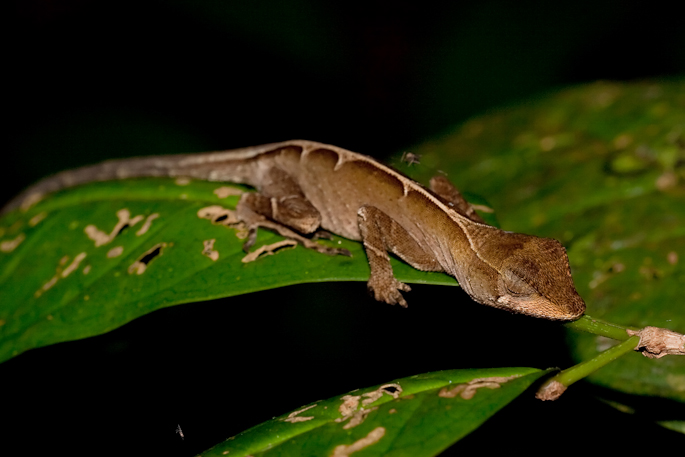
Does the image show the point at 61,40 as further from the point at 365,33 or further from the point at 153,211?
the point at 153,211

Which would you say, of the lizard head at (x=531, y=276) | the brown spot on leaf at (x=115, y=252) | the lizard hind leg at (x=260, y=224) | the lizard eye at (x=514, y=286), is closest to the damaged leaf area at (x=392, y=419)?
the lizard head at (x=531, y=276)

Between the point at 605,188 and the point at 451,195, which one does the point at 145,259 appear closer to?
the point at 451,195

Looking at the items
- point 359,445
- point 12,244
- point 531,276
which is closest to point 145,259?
point 12,244

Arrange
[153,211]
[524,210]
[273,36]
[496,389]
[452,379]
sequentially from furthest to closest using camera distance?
[273,36], [524,210], [153,211], [452,379], [496,389]

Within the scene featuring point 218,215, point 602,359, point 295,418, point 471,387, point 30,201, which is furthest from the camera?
point 30,201

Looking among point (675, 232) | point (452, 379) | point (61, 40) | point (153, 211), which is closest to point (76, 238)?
point (153, 211)

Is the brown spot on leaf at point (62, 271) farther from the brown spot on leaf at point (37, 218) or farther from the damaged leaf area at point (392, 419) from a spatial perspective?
the damaged leaf area at point (392, 419)
